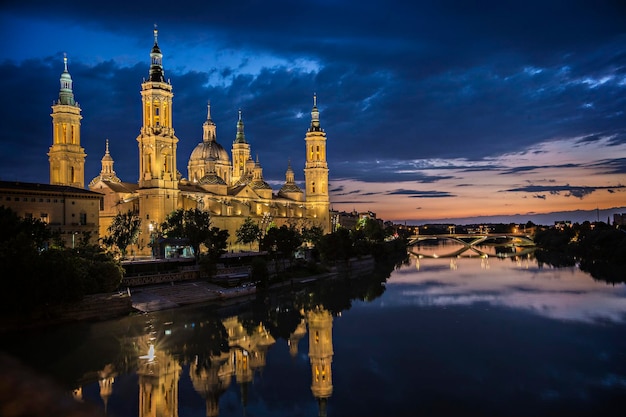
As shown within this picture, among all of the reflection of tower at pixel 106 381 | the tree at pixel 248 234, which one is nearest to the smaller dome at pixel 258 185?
the tree at pixel 248 234

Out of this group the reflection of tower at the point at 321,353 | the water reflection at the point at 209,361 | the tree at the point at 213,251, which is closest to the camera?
the water reflection at the point at 209,361

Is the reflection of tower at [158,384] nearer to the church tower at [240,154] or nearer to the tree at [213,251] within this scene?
the tree at [213,251]

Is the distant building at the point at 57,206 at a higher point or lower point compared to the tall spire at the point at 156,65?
lower

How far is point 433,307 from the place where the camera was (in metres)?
41.1

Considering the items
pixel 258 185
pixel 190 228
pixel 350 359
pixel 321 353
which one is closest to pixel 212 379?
pixel 321 353

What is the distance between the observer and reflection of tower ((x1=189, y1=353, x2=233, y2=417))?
2001cm

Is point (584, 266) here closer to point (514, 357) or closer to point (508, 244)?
point (514, 357)

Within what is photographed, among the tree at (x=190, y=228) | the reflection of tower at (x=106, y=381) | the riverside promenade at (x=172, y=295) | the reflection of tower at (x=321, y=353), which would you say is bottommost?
the reflection of tower at (x=321, y=353)

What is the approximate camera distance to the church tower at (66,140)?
60.1 m

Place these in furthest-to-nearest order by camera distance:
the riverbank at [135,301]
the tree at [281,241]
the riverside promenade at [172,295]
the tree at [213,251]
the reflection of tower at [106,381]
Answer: the tree at [281,241] → the tree at [213,251] → the riverside promenade at [172,295] → the riverbank at [135,301] → the reflection of tower at [106,381]

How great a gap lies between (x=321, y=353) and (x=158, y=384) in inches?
336

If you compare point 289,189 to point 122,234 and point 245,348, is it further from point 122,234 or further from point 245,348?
point 245,348

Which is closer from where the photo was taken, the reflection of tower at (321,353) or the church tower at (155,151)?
the reflection of tower at (321,353)

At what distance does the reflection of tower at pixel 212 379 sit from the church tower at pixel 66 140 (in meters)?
42.1
